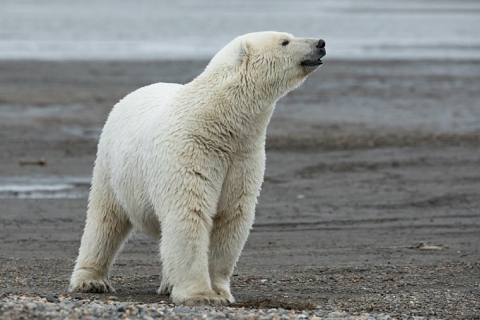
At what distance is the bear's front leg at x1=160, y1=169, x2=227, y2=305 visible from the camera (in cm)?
653

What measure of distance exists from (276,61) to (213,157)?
76 centimetres

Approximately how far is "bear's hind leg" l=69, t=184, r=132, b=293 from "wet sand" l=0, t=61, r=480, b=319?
217 mm

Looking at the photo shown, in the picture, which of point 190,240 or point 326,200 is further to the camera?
point 326,200

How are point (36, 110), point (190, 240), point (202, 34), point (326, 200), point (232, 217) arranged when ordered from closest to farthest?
point (190, 240) → point (232, 217) → point (326, 200) → point (36, 110) → point (202, 34)

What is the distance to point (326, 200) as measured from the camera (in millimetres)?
11500

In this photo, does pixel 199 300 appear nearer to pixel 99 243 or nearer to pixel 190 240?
pixel 190 240

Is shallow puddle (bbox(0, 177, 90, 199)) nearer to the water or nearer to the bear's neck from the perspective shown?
the bear's neck

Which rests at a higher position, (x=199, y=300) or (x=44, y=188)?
(x=199, y=300)

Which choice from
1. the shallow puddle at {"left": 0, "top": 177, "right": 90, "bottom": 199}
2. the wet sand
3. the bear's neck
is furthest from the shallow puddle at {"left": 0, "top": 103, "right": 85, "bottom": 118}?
the bear's neck

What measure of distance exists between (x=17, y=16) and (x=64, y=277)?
46845mm

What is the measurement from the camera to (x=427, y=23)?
1982 inches

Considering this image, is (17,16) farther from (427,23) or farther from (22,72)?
(22,72)

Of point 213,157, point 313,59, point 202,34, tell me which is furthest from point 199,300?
point 202,34

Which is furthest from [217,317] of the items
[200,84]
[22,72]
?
[22,72]
